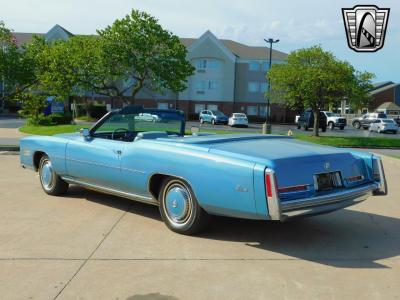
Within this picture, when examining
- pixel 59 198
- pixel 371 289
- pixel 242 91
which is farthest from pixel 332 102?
pixel 242 91

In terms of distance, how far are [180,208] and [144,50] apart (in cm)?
2121

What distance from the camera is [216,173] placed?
4.80m

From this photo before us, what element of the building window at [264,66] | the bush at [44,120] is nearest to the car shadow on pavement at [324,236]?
the bush at [44,120]

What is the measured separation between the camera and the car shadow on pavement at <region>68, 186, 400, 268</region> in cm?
475

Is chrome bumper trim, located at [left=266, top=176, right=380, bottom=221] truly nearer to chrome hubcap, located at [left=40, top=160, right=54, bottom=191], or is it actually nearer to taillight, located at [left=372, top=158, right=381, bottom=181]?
taillight, located at [left=372, top=158, right=381, bottom=181]

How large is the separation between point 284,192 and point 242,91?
57030 millimetres

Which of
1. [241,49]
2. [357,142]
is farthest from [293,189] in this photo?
[241,49]

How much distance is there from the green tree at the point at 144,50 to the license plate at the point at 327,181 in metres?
21.2

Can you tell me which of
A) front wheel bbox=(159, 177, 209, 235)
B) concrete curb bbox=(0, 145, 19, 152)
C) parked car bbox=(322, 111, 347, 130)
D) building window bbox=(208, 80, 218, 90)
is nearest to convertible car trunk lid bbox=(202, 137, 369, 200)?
front wheel bbox=(159, 177, 209, 235)

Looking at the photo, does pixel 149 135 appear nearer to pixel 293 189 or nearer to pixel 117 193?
pixel 117 193

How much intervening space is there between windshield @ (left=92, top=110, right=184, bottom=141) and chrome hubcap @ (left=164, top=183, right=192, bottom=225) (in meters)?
1.66

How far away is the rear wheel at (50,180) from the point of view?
7.31 meters

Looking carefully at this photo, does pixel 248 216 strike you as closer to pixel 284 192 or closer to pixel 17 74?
pixel 284 192

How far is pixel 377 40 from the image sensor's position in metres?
15.0
